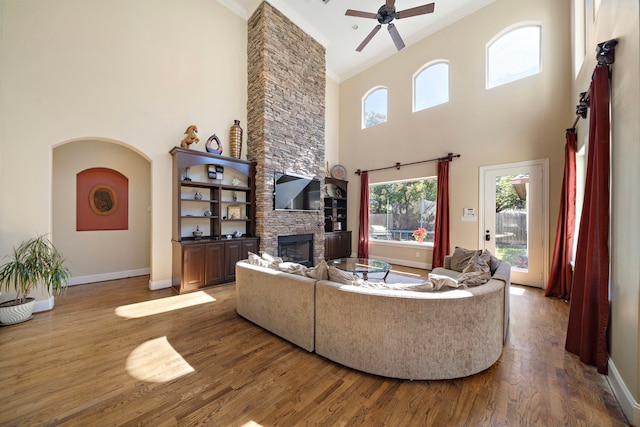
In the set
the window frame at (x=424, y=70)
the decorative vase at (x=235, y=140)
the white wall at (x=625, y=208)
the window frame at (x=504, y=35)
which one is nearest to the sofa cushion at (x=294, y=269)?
the white wall at (x=625, y=208)

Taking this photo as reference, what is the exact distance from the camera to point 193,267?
4.15m

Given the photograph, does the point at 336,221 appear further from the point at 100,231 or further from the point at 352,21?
the point at 100,231

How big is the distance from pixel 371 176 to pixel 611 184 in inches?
200

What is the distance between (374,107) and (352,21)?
216 cm

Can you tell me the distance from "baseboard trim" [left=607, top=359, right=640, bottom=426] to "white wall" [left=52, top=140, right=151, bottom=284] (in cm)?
692

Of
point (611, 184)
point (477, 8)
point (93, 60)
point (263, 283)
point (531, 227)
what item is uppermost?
point (477, 8)

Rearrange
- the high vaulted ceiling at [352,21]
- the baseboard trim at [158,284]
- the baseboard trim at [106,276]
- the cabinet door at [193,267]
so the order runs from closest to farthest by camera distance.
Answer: the cabinet door at [193,267] < the baseboard trim at [158,284] < the baseboard trim at [106,276] < the high vaulted ceiling at [352,21]

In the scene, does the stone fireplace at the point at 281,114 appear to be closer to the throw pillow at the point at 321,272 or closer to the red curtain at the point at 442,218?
the red curtain at the point at 442,218

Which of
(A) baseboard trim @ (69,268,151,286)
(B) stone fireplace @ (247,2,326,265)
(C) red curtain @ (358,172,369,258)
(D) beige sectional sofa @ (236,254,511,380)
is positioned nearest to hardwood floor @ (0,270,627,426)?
(D) beige sectional sofa @ (236,254,511,380)

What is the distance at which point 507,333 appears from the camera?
2.72 meters

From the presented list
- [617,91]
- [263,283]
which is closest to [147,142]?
[263,283]

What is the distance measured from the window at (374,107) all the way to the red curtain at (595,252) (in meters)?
4.91

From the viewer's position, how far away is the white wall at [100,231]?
440 cm

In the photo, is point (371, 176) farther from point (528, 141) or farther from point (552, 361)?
point (552, 361)
